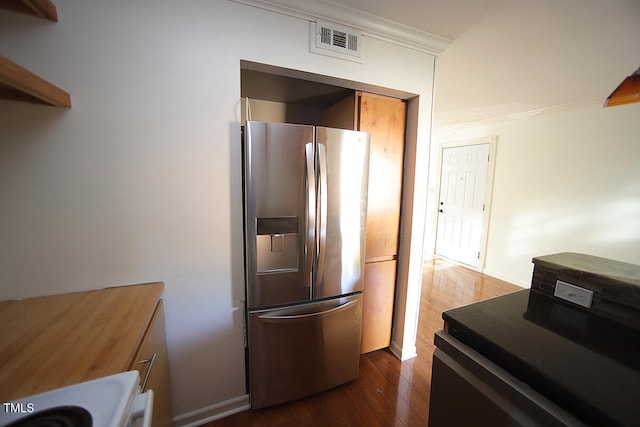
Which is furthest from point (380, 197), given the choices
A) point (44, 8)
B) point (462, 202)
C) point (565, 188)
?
point (462, 202)

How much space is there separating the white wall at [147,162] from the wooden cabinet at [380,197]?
0.36 meters

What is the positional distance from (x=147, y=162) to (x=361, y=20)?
1487mm

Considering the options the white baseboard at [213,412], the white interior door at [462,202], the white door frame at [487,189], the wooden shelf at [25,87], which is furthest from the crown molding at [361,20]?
the white interior door at [462,202]

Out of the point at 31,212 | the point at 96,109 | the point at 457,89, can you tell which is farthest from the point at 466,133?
the point at 31,212

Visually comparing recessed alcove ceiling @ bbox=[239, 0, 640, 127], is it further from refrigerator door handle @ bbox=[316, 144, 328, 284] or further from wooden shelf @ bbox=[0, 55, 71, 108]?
wooden shelf @ bbox=[0, 55, 71, 108]

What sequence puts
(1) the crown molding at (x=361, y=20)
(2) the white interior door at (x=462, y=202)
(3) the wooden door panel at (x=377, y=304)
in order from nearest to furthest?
(1) the crown molding at (x=361, y=20) < (3) the wooden door panel at (x=377, y=304) < (2) the white interior door at (x=462, y=202)

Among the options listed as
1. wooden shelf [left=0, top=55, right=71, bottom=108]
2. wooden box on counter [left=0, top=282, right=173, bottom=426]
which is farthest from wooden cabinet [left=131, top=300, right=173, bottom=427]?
wooden shelf [left=0, top=55, right=71, bottom=108]

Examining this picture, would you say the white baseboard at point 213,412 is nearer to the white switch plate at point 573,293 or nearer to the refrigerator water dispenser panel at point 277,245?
the refrigerator water dispenser panel at point 277,245

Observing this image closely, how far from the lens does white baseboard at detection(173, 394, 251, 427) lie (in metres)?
1.38

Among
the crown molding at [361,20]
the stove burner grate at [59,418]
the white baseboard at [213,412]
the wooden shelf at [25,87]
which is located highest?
the crown molding at [361,20]

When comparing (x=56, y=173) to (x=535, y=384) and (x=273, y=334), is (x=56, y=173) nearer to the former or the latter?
(x=273, y=334)

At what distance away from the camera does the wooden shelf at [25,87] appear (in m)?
0.70

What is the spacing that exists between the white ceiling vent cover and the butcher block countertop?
164 cm

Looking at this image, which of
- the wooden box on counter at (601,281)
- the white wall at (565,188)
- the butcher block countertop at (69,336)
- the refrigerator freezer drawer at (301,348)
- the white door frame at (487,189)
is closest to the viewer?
the butcher block countertop at (69,336)
